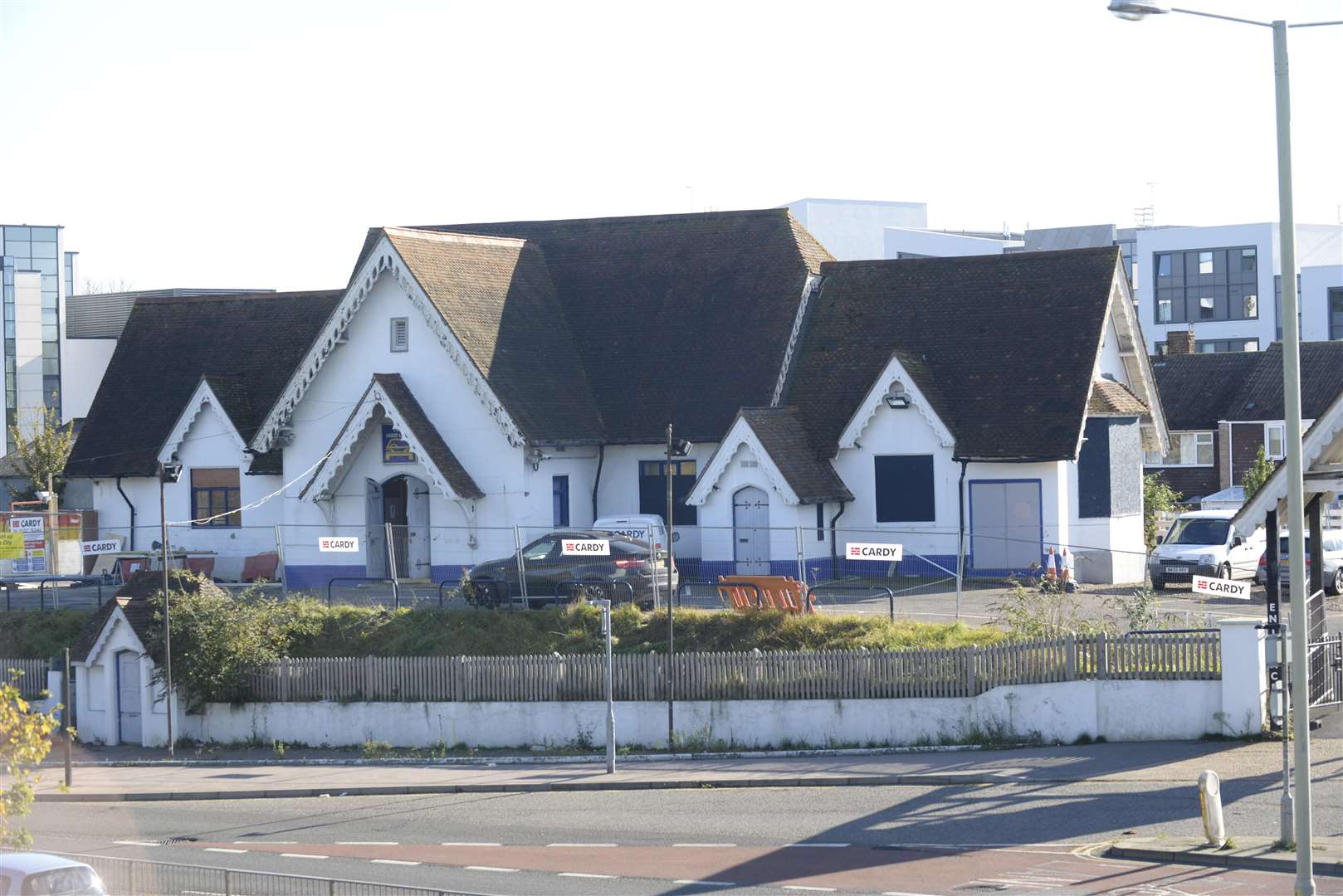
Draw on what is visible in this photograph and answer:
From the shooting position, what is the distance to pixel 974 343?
41.8 meters

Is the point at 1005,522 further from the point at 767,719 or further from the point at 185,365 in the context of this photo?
the point at 185,365

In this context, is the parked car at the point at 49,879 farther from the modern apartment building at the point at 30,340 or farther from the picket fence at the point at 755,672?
the modern apartment building at the point at 30,340

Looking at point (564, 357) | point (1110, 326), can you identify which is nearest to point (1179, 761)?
point (1110, 326)

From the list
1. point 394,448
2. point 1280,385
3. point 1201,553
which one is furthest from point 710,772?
point 1280,385

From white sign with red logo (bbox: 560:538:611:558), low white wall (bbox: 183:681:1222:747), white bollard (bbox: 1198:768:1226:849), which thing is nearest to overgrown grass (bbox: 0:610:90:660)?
low white wall (bbox: 183:681:1222:747)

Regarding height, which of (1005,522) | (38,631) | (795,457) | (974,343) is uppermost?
(974,343)

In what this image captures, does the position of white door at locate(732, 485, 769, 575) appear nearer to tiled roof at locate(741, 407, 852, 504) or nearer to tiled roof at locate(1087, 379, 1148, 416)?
tiled roof at locate(741, 407, 852, 504)

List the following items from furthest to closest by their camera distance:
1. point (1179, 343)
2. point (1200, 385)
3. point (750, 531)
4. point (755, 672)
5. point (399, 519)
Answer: point (1179, 343) < point (1200, 385) < point (399, 519) < point (750, 531) < point (755, 672)

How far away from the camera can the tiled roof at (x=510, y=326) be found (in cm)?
4228

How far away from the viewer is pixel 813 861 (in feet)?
62.0

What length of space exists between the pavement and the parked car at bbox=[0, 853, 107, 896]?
10114mm

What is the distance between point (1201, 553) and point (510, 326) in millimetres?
18534

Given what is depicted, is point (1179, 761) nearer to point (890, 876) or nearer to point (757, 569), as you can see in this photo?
point (890, 876)

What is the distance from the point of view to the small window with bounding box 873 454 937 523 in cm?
4050
